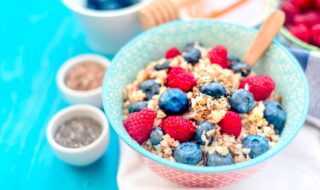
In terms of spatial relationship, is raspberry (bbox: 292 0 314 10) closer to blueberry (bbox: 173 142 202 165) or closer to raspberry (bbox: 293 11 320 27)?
raspberry (bbox: 293 11 320 27)

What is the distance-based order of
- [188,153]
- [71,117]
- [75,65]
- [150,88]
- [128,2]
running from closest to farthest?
[188,153] < [150,88] < [71,117] < [75,65] < [128,2]

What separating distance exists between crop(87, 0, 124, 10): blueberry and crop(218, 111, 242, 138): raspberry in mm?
495

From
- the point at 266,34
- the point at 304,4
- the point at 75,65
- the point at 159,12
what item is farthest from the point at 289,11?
the point at 75,65

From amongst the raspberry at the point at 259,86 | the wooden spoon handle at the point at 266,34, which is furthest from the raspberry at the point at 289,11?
the raspberry at the point at 259,86

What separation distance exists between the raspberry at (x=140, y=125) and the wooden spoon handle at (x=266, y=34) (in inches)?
9.9

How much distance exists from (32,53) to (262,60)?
57 centimetres

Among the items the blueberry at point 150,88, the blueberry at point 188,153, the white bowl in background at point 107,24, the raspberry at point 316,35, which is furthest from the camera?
the white bowl in background at point 107,24

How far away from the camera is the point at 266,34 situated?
32.8 inches

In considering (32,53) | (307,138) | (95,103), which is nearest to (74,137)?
(95,103)

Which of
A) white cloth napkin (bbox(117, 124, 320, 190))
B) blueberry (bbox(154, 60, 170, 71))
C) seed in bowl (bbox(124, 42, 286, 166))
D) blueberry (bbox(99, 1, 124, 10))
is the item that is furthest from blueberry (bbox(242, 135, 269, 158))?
blueberry (bbox(99, 1, 124, 10))

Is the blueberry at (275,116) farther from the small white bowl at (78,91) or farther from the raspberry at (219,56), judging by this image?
the small white bowl at (78,91)

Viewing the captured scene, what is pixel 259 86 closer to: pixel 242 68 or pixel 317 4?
pixel 242 68

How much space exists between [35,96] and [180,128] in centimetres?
45

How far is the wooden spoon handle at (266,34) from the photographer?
2.73ft
